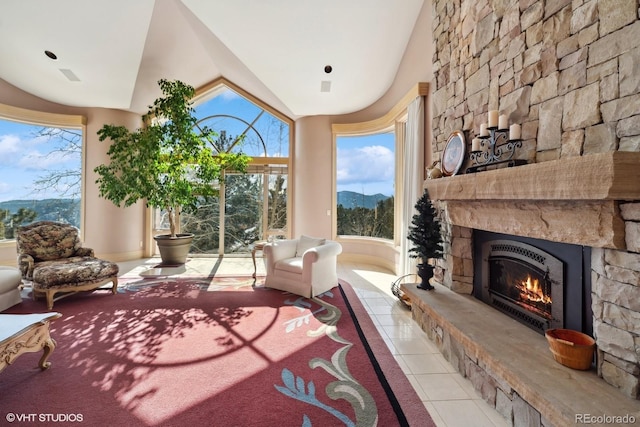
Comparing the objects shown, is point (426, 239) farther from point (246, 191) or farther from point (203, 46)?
point (203, 46)

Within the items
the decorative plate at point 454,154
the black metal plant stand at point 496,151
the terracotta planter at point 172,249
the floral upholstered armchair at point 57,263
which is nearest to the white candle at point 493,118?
the black metal plant stand at point 496,151

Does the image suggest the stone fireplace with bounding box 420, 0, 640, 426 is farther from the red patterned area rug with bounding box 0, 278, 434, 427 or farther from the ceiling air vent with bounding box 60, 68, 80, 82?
the ceiling air vent with bounding box 60, 68, 80, 82

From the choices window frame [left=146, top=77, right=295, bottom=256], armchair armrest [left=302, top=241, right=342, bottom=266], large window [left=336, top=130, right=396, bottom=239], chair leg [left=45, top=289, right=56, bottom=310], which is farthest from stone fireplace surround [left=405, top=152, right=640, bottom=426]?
window frame [left=146, top=77, right=295, bottom=256]

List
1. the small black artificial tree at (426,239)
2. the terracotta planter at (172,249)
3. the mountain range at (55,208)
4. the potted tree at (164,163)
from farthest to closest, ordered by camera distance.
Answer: the mountain range at (55,208) → the terracotta planter at (172,249) → the potted tree at (164,163) → the small black artificial tree at (426,239)

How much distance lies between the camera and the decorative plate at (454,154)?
2.57 m

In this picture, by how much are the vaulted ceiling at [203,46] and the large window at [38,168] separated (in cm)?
55

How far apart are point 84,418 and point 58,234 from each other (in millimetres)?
3443

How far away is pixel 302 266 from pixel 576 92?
306cm

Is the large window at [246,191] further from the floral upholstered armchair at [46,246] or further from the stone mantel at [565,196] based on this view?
the stone mantel at [565,196]

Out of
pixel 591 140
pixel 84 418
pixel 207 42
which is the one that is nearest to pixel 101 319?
pixel 84 418

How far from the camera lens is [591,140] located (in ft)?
4.79

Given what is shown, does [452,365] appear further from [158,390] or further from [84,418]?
[84,418]

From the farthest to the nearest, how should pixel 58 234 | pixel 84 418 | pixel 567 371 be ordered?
1. pixel 58 234
2. pixel 84 418
3. pixel 567 371

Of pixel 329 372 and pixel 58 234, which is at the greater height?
pixel 58 234
